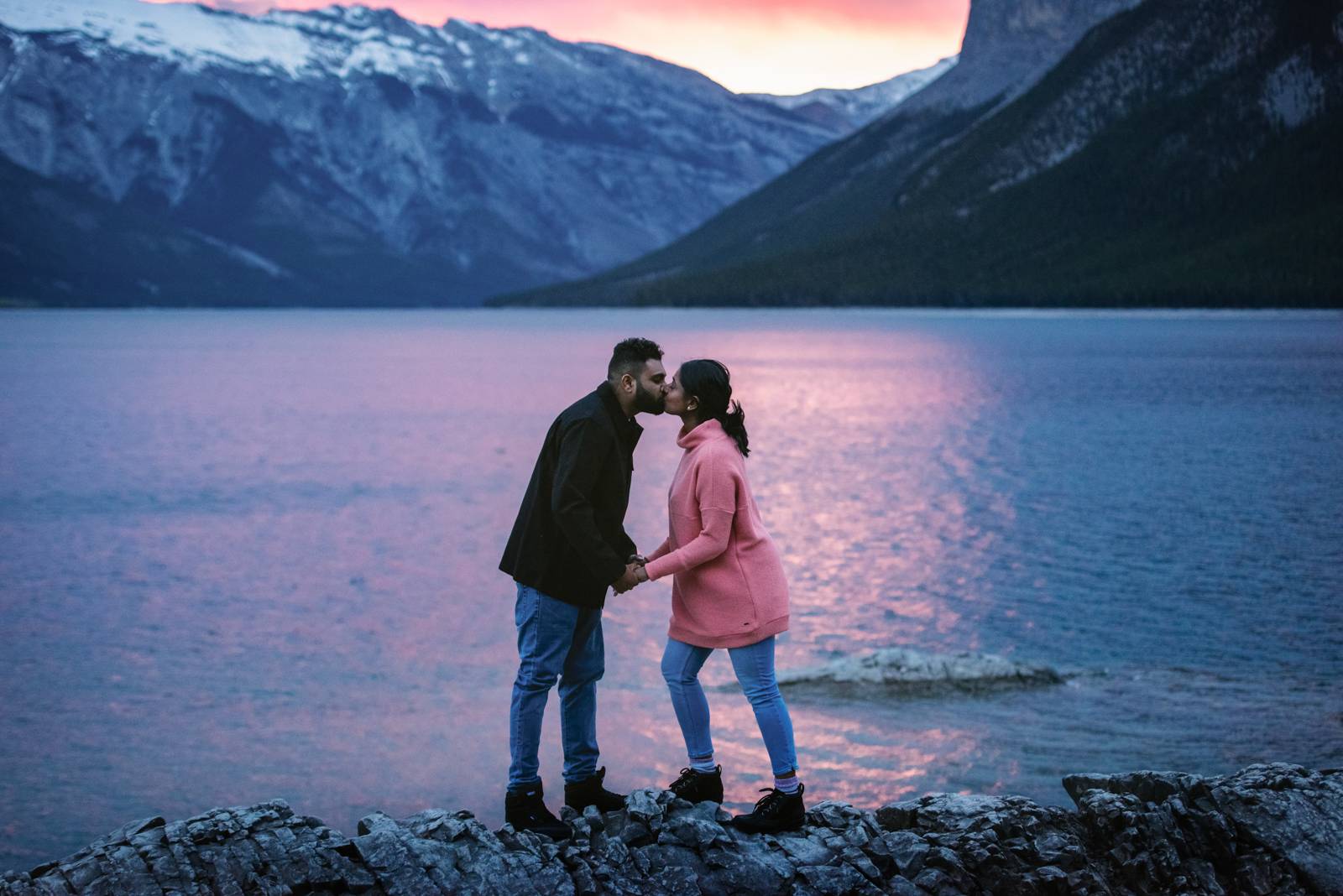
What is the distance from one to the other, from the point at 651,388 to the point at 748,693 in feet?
5.77

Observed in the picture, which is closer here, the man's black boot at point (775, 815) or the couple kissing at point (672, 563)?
the couple kissing at point (672, 563)

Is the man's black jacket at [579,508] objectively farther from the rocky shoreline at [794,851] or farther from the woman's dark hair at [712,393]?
the rocky shoreline at [794,851]

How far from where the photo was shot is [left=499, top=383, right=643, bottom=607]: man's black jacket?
749cm

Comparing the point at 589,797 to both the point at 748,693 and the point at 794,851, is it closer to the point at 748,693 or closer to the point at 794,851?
the point at 748,693

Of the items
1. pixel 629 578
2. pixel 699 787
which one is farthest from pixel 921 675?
pixel 629 578

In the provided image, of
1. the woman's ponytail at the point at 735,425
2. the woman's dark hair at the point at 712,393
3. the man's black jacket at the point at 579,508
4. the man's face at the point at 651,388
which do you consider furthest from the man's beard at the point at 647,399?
the woman's ponytail at the point at 735,425

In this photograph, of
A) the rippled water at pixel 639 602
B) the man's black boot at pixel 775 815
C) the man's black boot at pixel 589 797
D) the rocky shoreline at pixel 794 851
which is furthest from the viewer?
the rippled water at pixel 639 602

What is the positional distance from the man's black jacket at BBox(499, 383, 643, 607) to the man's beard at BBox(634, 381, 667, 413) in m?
0.12

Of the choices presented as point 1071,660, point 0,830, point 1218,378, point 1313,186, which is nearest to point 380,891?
point 0,830

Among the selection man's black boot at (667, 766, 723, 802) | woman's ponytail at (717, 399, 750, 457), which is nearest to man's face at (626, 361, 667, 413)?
woman's ponytail at (717, 399, 750, 457)

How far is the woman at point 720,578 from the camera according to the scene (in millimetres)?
7465

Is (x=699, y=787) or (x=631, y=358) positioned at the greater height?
(x=631, y=358)

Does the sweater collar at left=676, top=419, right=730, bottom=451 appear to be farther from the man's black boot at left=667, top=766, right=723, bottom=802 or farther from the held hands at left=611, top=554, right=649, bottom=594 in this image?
the man's black boot at left=667, top=766, right=723, bottom=802

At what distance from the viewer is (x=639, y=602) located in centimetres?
2036
